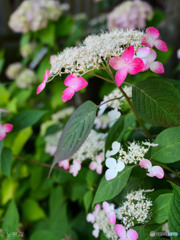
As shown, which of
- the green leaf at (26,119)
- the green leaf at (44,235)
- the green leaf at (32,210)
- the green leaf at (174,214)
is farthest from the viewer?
the green leaf at (32,210)

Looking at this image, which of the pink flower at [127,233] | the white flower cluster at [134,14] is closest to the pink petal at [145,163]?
the pink flower at [127,233]

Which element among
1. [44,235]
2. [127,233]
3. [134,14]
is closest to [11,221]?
[44,235]

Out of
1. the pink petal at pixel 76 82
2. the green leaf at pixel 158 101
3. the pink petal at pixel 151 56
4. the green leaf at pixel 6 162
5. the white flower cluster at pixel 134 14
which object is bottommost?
the white flower cluster at pixel 134 14

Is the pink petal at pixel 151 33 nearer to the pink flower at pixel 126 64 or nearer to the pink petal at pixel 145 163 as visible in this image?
the pink flower at pixel 126 64

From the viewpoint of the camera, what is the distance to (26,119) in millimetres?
772

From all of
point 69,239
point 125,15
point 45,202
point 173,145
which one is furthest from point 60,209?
point 125,15

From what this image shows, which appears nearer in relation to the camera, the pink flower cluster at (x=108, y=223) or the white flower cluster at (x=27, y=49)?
the pink flower cluster at (x=108, y=223)

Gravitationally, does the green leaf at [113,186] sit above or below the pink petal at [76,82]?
below

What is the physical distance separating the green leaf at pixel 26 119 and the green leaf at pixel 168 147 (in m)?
0.40

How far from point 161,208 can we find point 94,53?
264 mm

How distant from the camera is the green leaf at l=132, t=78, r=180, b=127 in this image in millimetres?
434

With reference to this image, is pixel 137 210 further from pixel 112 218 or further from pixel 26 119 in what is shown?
pixel 26 119

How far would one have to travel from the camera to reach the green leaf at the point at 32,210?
1030 mm

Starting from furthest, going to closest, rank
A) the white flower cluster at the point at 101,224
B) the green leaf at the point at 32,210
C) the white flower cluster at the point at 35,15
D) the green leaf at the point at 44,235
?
the white flower cluster at the point at 35,15 < the green leaf at the point at 32,210 < the green leaf at the point at 44,235 < the white flower cluster at the point at 101,224
